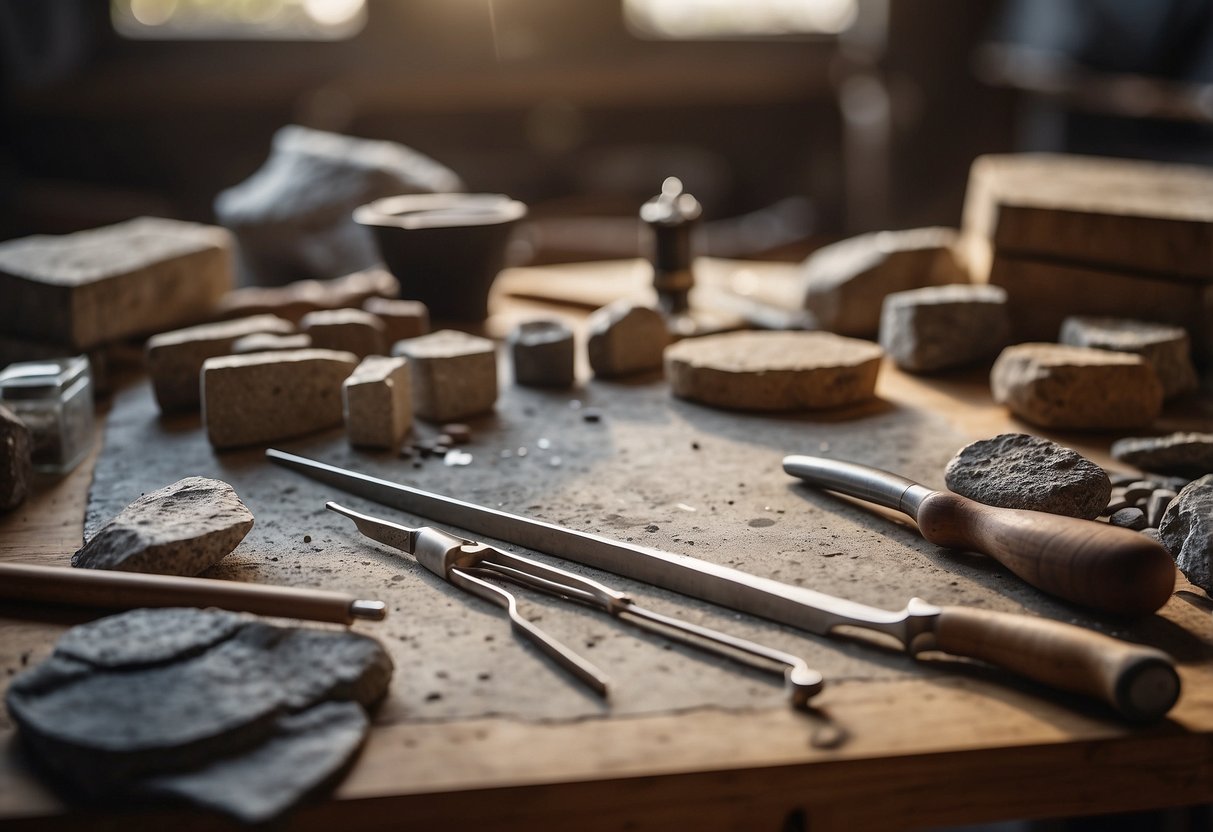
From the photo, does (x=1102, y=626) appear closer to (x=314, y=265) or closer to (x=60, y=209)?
(x=314, y=265)

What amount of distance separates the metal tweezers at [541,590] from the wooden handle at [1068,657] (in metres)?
0.18

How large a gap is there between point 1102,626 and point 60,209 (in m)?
4.93

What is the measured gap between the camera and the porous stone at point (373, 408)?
209cm

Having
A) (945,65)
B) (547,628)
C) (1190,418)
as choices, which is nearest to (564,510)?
(547,628)

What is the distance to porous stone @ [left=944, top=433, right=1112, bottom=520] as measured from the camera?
164 centimetres

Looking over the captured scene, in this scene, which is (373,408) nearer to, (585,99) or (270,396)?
(270,396)

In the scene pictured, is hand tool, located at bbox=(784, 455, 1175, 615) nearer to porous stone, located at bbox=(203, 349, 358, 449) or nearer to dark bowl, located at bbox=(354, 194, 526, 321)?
porous stone, located at bbox=(203, 349, 358, 449)

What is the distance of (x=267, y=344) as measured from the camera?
2.36 m

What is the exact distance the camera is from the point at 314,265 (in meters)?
3.51

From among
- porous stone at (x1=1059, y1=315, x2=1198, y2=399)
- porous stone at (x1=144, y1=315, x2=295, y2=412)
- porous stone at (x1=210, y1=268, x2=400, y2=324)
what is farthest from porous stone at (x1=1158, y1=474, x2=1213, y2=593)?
porous stone at (x1=210, y1=268, x2=400, y2=324)

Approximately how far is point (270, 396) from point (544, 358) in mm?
623

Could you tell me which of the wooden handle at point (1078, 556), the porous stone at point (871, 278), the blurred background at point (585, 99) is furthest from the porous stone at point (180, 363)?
the blurred background at point (585, 99)

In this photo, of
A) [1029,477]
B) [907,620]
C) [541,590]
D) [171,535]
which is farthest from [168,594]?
[1029,477]

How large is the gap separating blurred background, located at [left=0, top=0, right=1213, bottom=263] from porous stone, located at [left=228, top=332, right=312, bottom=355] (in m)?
2.55
